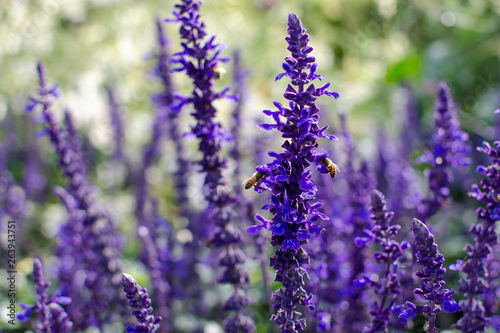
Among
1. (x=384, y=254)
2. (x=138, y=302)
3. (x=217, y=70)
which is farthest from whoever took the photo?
(x=217, y=70)

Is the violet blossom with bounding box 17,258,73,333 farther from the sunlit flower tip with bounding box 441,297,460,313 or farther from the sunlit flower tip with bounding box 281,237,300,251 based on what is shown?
the sunlit flower tip with bounding box 441,297,460,313

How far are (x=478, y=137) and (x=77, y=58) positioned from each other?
6.95 m

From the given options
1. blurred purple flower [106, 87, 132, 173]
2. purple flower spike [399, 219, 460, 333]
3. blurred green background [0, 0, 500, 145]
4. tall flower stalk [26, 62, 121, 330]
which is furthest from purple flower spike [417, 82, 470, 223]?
blurred purple flower [106, 87, 132, 173]

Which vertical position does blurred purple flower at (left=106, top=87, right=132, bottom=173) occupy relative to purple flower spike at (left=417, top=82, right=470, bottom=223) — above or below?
above

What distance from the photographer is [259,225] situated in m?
2.39

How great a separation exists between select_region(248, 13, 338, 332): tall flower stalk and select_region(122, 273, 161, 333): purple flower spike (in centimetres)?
59

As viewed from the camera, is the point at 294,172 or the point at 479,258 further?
the point at 479,258

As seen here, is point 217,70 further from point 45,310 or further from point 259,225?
point 45,310

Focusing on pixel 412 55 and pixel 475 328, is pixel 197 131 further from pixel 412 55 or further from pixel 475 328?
pixel 412 55

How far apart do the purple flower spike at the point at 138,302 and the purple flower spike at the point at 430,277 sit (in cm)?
123

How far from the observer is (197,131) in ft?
9.75

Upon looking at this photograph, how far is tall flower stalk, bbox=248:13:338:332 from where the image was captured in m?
2.15

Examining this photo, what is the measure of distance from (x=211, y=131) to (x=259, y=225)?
33.2 inches

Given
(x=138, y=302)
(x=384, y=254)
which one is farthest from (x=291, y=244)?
(x=138, y=302)
